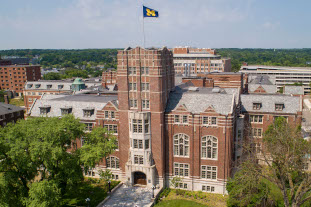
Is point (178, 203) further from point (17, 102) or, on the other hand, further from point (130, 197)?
point (17, 102)

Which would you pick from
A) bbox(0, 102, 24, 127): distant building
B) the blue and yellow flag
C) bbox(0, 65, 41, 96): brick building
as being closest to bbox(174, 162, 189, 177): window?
the blue and yellow flag

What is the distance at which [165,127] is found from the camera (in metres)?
54.7

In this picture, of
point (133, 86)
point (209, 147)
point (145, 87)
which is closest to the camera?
point (209, 147)

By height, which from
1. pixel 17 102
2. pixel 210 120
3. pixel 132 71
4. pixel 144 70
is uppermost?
pixel 144 70

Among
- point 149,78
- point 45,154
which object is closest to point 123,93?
point 149,78

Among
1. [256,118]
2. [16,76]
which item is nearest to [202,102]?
[256,118]

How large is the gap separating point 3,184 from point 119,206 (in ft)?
69.0

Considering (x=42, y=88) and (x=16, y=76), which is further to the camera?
(x=16, y=76)

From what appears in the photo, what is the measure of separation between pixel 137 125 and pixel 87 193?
16.9 m

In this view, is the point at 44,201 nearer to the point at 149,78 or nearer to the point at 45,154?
the point at 45,154

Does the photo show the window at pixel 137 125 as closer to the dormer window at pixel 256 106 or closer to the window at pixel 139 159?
the window at pixel 139 159

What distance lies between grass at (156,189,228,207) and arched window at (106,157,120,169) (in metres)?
12.2

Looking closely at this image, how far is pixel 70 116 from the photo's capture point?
4572cm

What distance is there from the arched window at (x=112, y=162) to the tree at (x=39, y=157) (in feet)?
48.9
